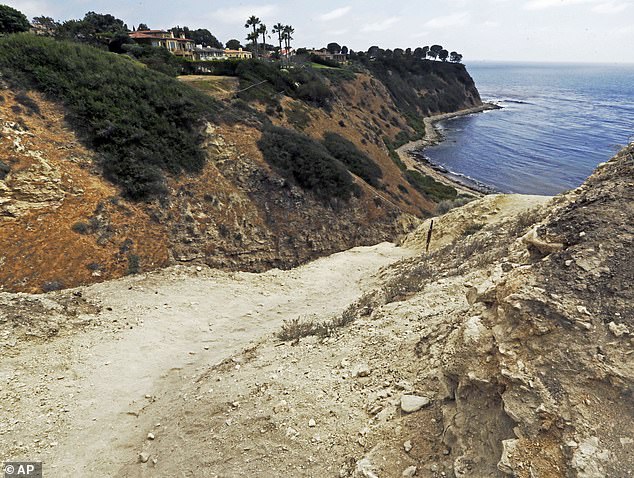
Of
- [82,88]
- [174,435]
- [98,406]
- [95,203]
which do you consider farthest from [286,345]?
[82,88]

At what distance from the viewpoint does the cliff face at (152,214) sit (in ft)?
49.7

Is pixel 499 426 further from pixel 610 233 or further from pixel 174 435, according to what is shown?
pixel 174 435

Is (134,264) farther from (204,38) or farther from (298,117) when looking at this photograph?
(204,38)

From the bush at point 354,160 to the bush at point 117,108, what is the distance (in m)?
14.1

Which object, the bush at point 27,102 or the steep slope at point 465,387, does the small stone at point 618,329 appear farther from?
the bush at point 27,102

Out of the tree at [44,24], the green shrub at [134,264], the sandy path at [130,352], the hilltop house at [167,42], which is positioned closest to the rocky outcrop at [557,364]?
the sandy path at [130,352]

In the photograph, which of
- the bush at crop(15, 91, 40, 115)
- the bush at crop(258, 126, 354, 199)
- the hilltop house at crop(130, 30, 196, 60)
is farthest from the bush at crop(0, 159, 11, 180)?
the hilltop house at crop(130, 30, 196, 60)

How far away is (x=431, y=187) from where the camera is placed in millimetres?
44531

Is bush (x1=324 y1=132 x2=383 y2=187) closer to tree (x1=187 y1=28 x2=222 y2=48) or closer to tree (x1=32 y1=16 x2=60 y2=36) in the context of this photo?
tree (x1=32 y1=16 x2=60 y2=36)

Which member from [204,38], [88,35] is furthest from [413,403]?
[204,38]

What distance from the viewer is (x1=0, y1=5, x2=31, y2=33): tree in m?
37.8

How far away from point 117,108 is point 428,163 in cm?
4651

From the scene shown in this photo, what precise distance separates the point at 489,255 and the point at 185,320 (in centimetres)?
1074

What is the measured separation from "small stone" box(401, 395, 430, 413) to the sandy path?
18.9 feet
